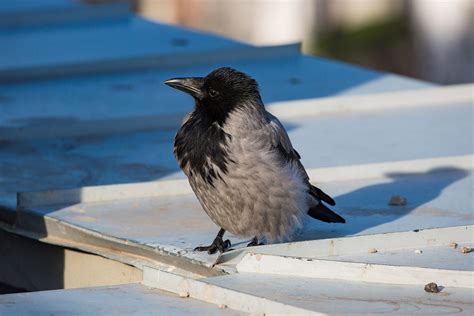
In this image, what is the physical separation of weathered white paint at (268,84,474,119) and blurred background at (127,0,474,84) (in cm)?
754

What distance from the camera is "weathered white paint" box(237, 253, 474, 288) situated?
14.8 ft

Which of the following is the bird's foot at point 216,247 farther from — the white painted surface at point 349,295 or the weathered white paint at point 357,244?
the white painted surface at point 349,295

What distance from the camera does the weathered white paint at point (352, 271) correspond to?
452 centimetres

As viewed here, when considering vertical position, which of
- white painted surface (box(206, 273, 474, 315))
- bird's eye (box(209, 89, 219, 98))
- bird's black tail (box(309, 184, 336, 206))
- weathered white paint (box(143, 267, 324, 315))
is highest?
bird's eye (box(209, 89, 219, 98))

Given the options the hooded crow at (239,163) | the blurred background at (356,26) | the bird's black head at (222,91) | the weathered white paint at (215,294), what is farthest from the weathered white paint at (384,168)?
the blurred background at (356,26)

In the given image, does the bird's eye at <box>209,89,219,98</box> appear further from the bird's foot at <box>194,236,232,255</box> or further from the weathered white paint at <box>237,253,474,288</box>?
the weathered white paint at <box>237,253,474,288</box>

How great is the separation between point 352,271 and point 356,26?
47.7 ft

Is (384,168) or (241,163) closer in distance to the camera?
(241,163)

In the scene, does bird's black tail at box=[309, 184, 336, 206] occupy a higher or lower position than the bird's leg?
higher

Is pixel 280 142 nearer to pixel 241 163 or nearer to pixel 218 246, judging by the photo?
pixel 241 163

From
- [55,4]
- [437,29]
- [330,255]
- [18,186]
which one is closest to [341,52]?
[437,29]

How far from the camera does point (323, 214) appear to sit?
530 centimetres

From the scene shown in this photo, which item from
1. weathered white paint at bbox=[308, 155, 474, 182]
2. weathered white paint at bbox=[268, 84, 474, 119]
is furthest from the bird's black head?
weathered white paint at bbox=[268, 84, 474, 119]

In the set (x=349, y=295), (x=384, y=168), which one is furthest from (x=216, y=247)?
(x=384, y=168)
